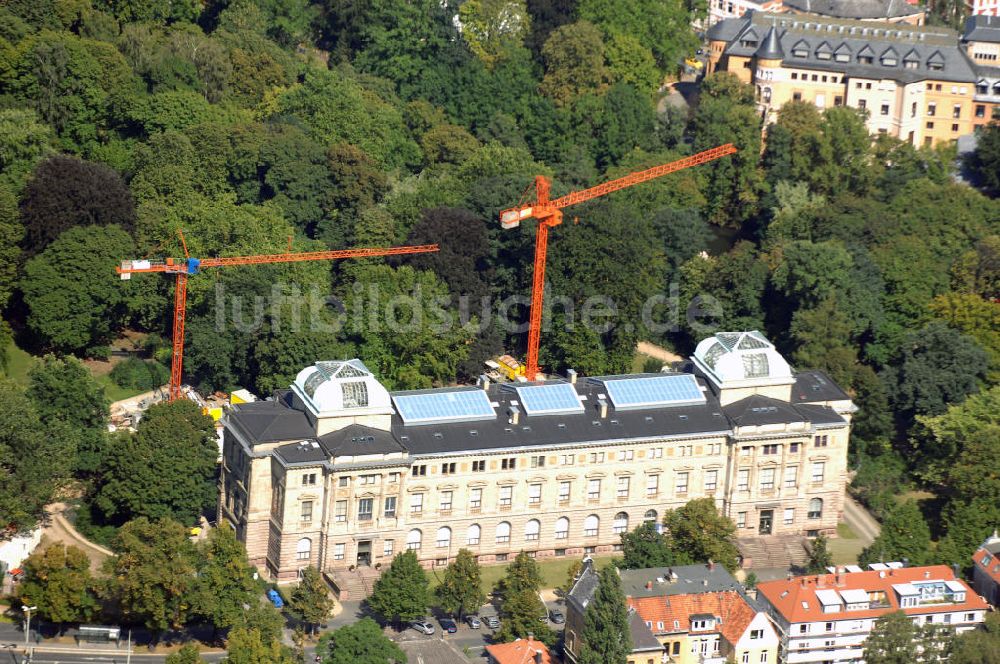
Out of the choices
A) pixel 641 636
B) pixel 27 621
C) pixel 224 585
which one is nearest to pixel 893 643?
pixel 641 636

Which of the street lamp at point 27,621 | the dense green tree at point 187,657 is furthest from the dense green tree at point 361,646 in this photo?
the street lamp at point 27,621

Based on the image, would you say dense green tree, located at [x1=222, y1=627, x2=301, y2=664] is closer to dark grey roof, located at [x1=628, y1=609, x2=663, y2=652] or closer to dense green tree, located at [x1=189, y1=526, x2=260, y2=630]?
dense green tree, located at [x1=189, y1=526, x2=260, y2=630]

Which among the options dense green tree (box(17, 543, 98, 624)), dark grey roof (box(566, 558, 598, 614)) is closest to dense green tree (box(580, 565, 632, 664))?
dark grey roof (box(566, 558, 598, 614))

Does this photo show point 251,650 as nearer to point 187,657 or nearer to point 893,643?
point 187,657

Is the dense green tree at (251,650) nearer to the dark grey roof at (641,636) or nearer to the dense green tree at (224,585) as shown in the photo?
the dense green tree at (224,585)

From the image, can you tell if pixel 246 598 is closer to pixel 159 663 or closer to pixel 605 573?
pixel 159 663
